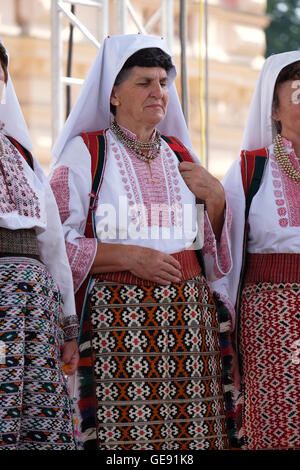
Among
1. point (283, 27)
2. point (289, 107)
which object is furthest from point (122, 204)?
point (283, 27)

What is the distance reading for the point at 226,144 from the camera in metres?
19.0

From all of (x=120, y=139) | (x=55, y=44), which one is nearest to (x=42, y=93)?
(x=55, y=44)

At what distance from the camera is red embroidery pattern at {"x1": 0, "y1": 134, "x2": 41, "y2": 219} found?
12.1ft

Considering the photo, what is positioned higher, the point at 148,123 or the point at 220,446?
the point at 148,123

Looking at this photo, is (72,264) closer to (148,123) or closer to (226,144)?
(148,123)

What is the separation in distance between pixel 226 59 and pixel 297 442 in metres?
15.4

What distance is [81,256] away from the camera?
4.12m

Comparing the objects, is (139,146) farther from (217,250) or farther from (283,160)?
(283,160)

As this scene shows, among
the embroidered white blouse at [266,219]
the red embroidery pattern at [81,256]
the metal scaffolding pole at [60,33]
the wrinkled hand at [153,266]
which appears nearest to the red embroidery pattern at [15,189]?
the red embroidery pattern at [81,256]

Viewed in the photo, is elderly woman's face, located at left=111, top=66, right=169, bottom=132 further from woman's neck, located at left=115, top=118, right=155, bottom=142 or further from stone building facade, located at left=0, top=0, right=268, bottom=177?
stone building facade, located at left=0, top=0, right=268, bottom=177

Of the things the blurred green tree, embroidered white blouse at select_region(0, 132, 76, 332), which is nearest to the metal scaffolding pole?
embroidered white blouse at select_region(0, 132, 76, 332)

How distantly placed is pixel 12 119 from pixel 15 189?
394 millimetres

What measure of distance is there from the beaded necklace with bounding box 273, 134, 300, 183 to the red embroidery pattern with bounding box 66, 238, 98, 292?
1114mm

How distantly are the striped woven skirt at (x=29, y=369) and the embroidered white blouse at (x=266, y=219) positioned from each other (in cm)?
120
